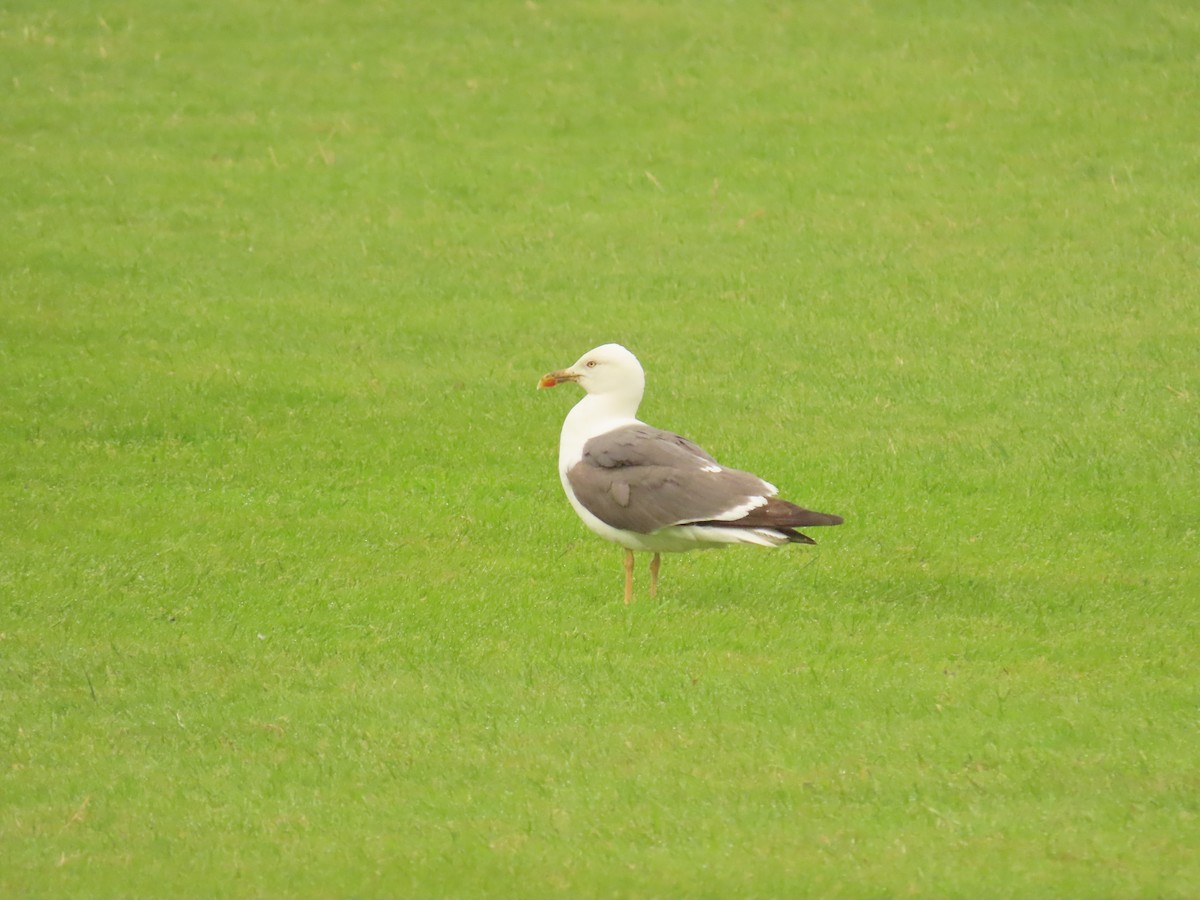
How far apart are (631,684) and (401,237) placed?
1227cm

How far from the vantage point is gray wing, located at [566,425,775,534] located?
35.4ft

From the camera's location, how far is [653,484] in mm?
10938

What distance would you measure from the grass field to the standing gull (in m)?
0.52

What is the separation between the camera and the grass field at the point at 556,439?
8047 mm

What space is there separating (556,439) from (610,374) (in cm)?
372

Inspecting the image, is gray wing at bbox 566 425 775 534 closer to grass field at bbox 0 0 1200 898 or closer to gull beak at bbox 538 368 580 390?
gull beak at bbox 538 368 580 390

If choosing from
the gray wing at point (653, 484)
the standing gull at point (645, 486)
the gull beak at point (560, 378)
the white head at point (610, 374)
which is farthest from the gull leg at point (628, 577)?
the gull beak at point (560, 378)

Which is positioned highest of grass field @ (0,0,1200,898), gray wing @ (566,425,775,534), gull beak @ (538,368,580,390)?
gull beak @ (538,368,580,390)

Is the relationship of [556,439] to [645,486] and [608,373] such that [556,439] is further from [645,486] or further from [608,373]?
[645,486]

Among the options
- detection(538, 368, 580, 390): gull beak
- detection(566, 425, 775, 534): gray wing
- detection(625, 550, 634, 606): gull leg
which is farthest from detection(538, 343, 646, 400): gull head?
detection(625, 550, 634, 606): gull leg

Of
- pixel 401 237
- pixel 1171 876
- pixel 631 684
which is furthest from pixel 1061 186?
pixel 1171 876

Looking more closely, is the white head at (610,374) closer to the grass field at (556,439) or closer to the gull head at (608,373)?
the gull head at (608,373)

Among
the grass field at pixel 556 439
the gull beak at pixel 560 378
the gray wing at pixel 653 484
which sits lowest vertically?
the grass field at pixel 556 439

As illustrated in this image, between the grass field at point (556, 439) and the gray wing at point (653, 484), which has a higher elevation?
the gray wing at point (653, 484)
